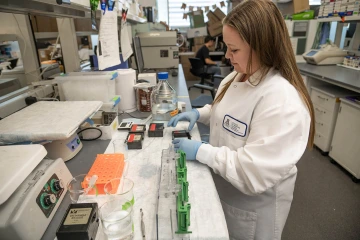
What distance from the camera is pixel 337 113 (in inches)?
88.0

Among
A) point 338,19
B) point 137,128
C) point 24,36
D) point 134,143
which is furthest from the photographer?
point 338,19

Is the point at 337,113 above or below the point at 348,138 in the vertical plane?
above

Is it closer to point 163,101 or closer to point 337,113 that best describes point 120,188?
point 163,101

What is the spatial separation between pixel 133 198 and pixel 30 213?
10.4 inches

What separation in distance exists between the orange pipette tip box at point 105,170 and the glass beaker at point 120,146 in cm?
11

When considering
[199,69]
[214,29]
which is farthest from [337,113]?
[214,29]

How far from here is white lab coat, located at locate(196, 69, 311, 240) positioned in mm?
768

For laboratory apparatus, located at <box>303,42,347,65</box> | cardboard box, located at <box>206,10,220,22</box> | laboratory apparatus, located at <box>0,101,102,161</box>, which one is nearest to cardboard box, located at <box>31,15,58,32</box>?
laboratory apparatus, located at <box>0,101,102,161</box>

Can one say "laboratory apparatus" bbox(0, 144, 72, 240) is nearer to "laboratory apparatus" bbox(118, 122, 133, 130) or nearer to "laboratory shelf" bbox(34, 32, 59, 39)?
"laboratory apparatus" bbox(118, 122, 133, 130)

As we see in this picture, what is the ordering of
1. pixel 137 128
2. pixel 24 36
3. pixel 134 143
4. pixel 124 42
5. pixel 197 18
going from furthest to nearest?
pixel 197 18 < pixel 124 42 < pixel 24 36 < pixel 137 128 < pixel 134 143

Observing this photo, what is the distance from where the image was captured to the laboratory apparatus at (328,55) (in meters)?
2.74

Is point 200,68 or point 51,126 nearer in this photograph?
point 51,126

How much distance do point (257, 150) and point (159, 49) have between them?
2.28 meters

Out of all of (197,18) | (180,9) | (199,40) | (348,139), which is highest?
(180,9)
